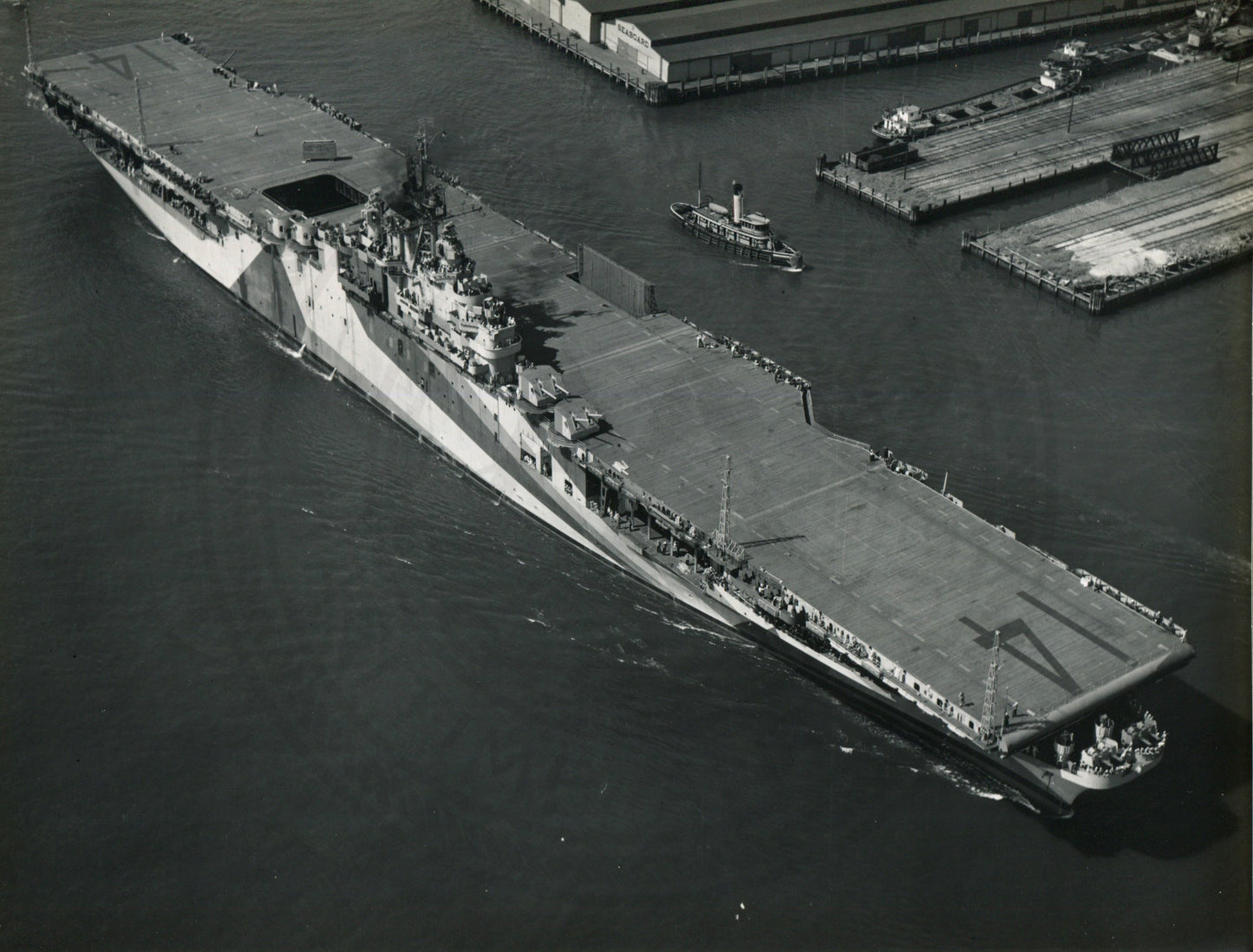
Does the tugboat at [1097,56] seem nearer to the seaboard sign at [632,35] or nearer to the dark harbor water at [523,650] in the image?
the dark harbor water at [523,650]

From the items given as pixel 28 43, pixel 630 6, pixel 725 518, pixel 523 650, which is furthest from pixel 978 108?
pixel 28 43

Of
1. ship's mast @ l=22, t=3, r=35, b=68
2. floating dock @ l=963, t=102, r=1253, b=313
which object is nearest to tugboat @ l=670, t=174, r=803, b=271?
floating dock @ l=963, t=102, r=1253, b=313

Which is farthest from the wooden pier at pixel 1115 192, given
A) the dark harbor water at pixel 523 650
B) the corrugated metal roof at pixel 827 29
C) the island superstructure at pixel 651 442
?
the island superstructure at pixel 651 442

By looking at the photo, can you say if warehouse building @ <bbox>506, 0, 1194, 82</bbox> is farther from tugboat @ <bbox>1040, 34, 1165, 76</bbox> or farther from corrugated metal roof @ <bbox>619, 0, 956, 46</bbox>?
tugboat @ <bbox>1040, 34, 1165, 76</bbox>

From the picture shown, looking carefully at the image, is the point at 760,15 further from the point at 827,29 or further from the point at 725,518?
the point at 725,518

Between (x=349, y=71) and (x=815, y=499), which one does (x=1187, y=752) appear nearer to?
(x=815, y=499)

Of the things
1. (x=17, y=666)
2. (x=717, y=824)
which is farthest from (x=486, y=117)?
(x=717, y=824)
